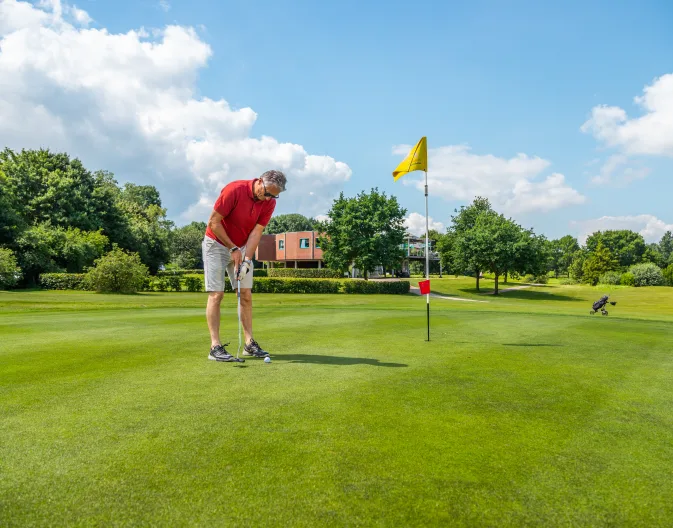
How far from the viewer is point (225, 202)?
6016 mm

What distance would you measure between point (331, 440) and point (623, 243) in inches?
4860

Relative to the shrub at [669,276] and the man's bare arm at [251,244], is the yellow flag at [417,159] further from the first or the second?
the shrub at [669,276]

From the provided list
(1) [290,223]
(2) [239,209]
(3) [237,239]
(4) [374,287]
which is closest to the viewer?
(2) [239,209]

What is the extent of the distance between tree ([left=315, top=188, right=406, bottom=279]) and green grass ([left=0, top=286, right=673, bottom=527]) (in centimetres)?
4273

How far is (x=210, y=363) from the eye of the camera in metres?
5.46

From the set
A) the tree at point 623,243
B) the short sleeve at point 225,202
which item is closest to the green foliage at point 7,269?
the short sleeve at point 225,202

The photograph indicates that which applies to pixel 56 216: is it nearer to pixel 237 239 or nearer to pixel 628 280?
pixel 237 239

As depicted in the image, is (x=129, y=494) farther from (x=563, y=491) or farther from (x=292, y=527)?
(x=563, y=491)

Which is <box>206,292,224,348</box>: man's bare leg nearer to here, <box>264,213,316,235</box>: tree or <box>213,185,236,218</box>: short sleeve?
<box>213,185,236,218</box>: short sleeve

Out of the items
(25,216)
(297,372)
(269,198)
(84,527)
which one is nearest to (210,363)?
(297,372)

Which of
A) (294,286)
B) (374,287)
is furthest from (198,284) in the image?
(374,287)

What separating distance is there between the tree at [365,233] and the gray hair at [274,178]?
42.0 meters

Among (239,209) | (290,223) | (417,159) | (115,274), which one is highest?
(290,223)

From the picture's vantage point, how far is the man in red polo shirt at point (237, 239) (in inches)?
237
